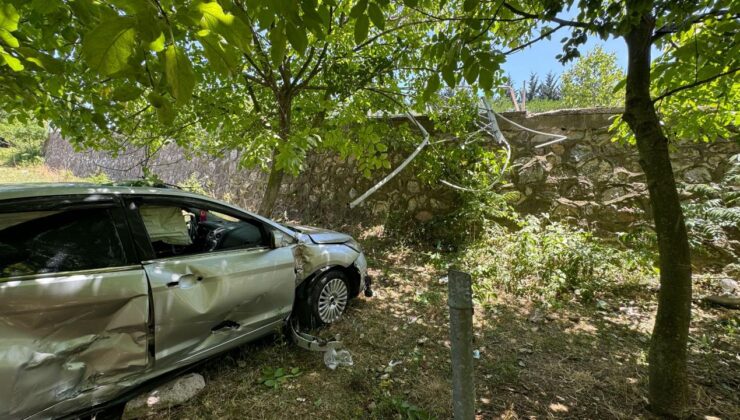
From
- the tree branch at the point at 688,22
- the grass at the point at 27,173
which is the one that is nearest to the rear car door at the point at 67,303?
the tree branch at the point at 688,22

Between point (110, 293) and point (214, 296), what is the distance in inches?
24.7

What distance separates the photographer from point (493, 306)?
3762 mm

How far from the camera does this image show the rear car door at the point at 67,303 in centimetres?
163

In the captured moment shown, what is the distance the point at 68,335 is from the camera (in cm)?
179

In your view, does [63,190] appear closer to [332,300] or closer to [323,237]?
[323,237]

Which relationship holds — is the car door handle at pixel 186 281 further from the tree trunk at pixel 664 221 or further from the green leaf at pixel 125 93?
the tree trunk at pixel 664 221

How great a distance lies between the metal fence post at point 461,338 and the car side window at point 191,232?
6.54 ft

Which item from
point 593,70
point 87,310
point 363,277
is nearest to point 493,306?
point 363,277

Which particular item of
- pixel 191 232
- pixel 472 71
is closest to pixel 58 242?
pixel 191 232

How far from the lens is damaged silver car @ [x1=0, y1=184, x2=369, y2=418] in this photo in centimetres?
167

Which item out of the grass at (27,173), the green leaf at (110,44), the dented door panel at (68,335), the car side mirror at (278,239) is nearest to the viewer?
the green leaf at (110,44)

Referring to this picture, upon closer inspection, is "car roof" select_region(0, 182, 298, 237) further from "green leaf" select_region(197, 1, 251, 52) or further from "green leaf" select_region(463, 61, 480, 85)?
"green leaf" select_region(463, 61, 480, 85)

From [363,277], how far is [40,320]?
102 inches

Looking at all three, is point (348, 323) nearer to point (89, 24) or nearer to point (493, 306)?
point (493, 306)
